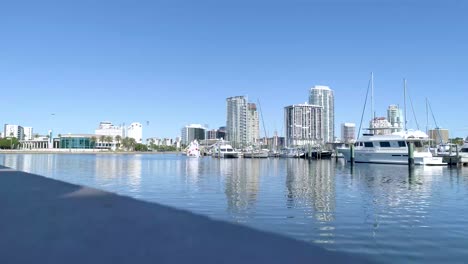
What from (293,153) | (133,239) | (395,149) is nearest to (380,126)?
(395,149)

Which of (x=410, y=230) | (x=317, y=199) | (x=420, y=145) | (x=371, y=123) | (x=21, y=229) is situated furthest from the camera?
(x=371, y=123)

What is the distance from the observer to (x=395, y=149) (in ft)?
234

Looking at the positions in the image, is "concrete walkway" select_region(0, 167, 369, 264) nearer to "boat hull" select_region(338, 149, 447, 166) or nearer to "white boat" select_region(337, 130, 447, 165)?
"boat hull" select_region(338, 149, 447, 166)

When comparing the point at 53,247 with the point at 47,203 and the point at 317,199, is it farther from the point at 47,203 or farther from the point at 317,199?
the point at 317,199

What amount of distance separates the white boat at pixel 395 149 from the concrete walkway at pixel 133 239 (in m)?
59.6

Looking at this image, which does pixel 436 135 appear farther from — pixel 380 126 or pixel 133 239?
pixel 133 239

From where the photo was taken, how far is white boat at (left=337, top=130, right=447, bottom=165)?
2623 inches

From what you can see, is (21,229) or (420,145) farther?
(420,145)

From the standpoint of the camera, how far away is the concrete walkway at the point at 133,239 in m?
9.05

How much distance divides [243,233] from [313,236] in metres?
2.06

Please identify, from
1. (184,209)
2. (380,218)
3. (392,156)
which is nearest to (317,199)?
(380,218)

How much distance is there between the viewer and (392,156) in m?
71.3

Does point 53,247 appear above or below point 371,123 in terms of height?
below

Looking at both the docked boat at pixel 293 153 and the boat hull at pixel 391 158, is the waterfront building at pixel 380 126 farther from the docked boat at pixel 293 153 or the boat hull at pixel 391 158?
the docked boat at pixel 293 153
